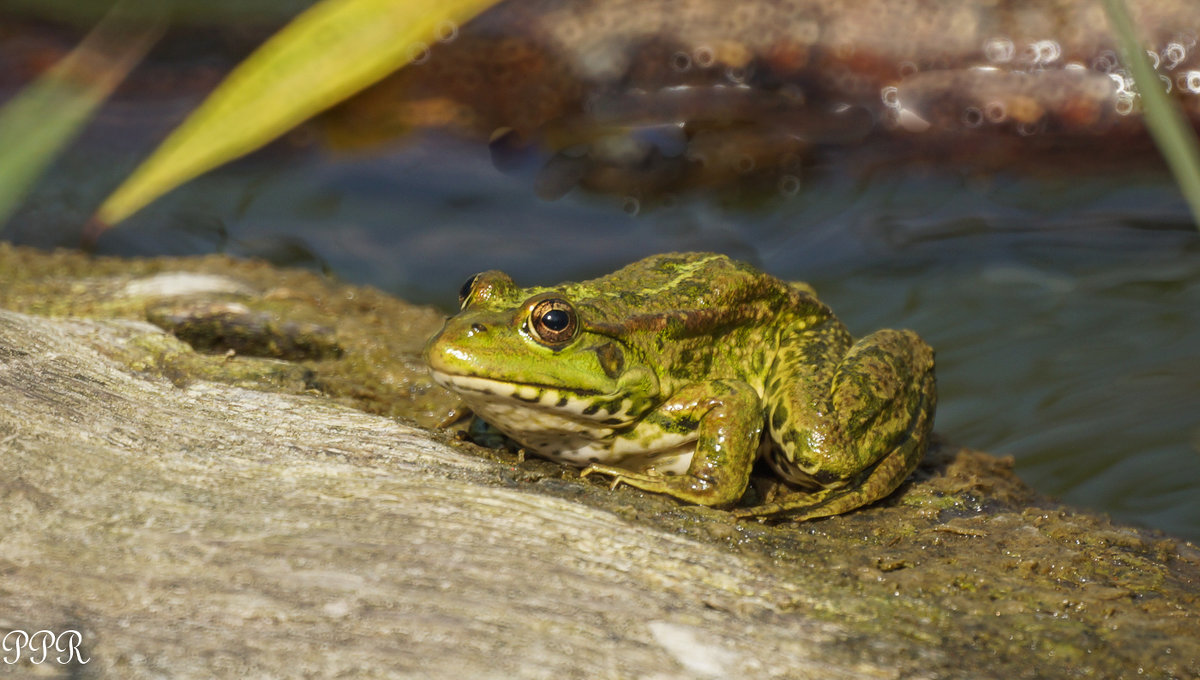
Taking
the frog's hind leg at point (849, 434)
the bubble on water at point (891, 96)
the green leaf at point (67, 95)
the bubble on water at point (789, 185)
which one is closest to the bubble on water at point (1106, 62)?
the bubble on water at point (891, 96)

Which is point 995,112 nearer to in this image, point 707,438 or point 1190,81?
point 1190,81

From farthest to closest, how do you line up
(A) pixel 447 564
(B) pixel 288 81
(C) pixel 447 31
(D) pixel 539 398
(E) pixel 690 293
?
(C) pixel 447 31 < (B) pixel 288 81 < (E) pixel 690 293 < (D) pixel 539 398 < (A) pixel 447 564

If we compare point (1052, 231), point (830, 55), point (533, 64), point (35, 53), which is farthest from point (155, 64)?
point (1052, 231)

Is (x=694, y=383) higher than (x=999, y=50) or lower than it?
lower

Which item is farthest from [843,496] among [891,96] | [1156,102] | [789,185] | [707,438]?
[891,96]

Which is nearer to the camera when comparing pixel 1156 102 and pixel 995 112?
pixel 1156 102

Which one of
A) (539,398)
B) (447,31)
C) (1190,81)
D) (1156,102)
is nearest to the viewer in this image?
(1156,102)

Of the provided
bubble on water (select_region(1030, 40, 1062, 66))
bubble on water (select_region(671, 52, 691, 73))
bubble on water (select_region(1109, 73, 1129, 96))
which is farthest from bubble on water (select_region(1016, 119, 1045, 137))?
bubble on water (select_region(671, 52, 691, 73))
